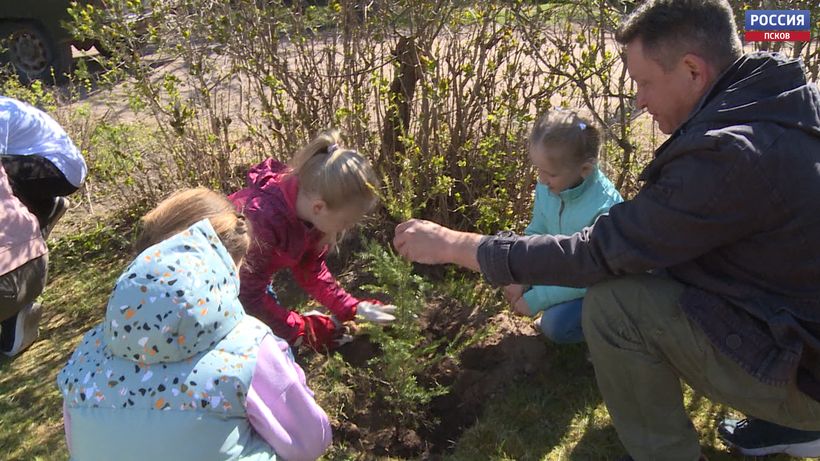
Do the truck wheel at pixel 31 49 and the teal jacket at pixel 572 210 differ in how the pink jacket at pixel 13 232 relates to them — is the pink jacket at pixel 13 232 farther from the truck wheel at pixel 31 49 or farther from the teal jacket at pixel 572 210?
the truck wheel at pixel 31 49

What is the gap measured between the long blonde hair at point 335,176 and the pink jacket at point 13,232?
4.43 ft

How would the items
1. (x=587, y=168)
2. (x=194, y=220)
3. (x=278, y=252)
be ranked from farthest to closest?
(x=278, y=252)
(x=587, y=168)
(x=194, y=220)

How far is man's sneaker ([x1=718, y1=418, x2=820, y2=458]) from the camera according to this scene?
2.38 meters

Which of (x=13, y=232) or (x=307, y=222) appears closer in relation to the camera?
(x=307, y=222)

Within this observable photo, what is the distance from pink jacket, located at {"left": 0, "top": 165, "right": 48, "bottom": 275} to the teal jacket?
224 centimetres

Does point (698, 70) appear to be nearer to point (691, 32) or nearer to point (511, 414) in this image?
point (691, 32)

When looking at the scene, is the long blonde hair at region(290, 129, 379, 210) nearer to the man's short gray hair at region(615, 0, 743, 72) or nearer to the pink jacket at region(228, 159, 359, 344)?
the pink jacket at region(228, 159, 359, 344)

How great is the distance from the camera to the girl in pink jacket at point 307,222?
276 centimetres

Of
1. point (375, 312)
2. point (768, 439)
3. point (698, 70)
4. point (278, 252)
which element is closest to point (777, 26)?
point (698, 70)

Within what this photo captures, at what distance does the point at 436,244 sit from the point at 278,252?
34.3 inches

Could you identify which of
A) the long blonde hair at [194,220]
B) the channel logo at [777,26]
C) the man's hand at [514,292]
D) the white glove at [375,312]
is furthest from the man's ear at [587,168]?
the long blonde hair at [194,220]

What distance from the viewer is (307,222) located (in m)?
2.92

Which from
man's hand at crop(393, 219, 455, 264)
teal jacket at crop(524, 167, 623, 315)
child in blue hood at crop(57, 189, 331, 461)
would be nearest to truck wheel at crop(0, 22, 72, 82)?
teal jacket at crop(524, 167, 623, 315)

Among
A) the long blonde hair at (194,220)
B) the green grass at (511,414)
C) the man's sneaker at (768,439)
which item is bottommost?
the green grass at (511,414)
